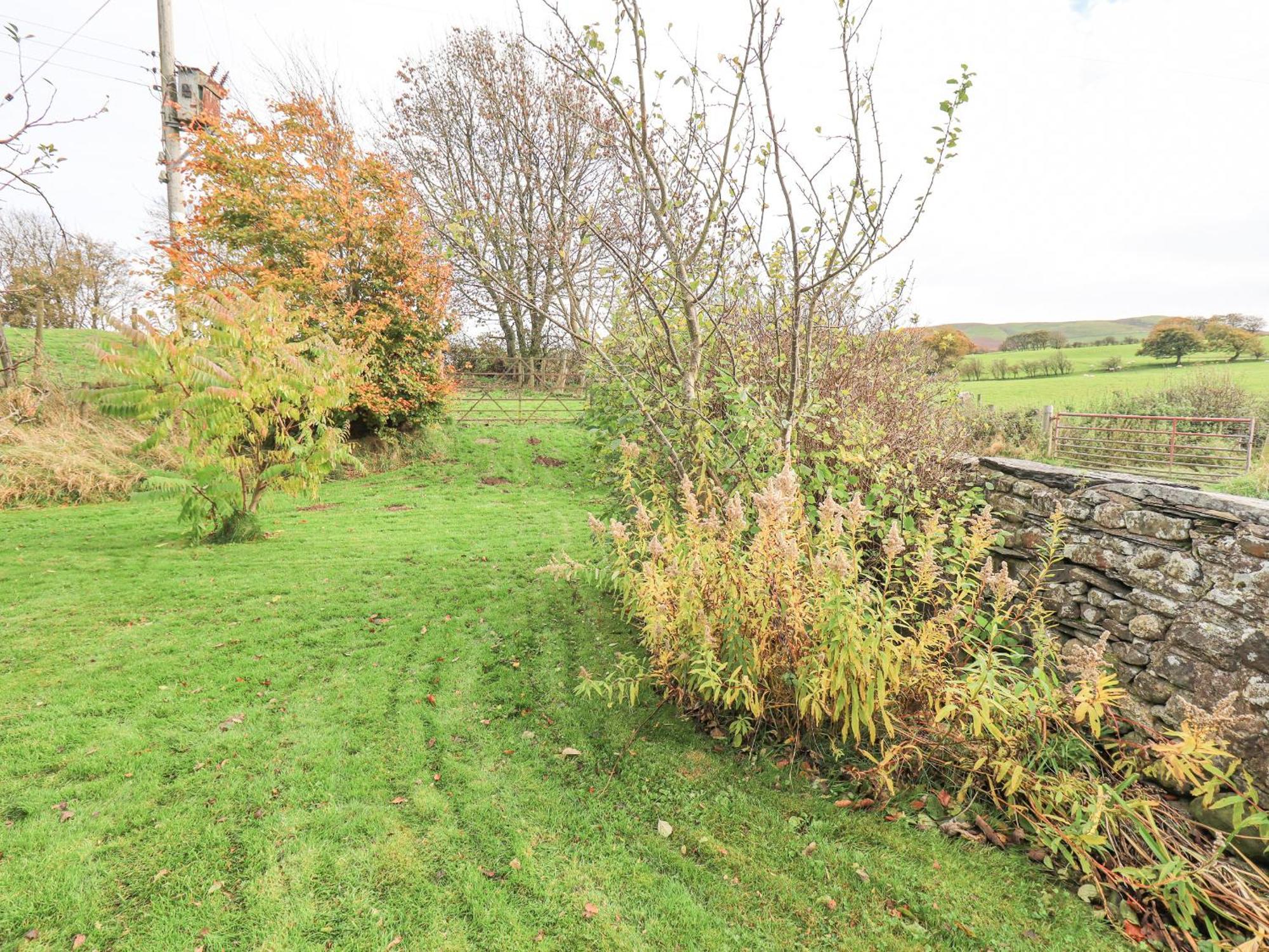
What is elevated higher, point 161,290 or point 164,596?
point 161,290

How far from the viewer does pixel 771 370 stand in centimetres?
443

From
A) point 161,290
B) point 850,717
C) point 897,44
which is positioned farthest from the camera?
point 161,290

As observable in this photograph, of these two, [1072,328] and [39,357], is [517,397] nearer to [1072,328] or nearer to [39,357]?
[39,357]

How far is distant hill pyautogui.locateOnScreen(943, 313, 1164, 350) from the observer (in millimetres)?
42750

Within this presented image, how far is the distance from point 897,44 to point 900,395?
260 centimetres

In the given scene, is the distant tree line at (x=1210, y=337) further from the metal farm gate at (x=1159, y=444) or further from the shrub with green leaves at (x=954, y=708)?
the shrub with green leaves at (x=954, y=708)

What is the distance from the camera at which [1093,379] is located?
71.6 ft

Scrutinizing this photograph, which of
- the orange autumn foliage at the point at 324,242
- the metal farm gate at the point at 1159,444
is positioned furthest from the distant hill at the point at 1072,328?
the orange autumn foliage at the point at 324,242

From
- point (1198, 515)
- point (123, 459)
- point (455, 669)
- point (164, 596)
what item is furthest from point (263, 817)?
point (123, 459)

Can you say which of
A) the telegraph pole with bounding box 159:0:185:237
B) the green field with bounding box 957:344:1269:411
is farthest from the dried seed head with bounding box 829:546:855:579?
the green field with bounding box 957:344:1269:411

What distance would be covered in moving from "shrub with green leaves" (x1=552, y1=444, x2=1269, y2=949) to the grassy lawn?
22 centimetres

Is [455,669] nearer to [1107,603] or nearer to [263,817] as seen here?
[263,817]

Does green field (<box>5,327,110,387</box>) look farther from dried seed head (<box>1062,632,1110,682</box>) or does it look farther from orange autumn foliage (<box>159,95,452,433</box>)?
dried seed head (<box>1062,632,1110,682</box>)

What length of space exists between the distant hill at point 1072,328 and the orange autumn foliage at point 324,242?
4148cm
